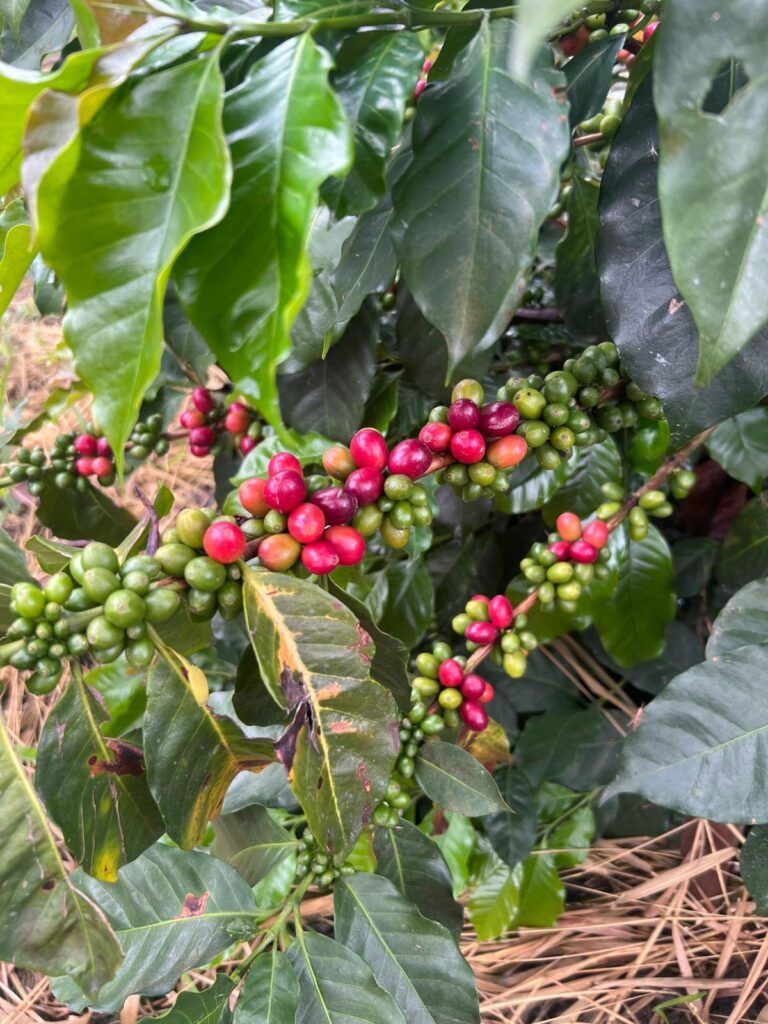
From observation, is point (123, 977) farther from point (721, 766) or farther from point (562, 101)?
point (562, 101)

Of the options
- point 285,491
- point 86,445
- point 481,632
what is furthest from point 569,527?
point 86,445

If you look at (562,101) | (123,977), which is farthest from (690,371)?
(123,977)

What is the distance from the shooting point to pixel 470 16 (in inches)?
19.0

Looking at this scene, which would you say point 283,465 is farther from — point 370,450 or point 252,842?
point 252,842

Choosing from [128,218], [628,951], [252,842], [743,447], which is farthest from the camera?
[628,951]

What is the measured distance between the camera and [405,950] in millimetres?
726

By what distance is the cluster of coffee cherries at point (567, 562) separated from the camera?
688mm

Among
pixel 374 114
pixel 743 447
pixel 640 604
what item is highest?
pixel 374 114

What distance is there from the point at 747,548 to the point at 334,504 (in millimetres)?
745

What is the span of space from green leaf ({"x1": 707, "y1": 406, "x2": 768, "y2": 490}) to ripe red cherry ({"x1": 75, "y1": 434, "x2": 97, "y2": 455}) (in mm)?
865

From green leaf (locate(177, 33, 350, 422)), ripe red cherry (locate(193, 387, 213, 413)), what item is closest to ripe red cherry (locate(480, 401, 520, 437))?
green leaf (locate(177, 33, 350, 422))

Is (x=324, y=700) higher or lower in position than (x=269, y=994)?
higher

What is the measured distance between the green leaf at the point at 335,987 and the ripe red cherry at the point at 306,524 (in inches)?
18.6

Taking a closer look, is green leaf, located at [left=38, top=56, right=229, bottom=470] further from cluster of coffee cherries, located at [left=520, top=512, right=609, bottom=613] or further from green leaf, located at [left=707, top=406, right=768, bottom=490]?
green leaf, located at [left=707, top=406, right=768, bottom=490]
